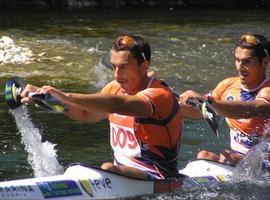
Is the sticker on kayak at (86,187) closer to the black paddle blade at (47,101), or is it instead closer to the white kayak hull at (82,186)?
the white kayak hull at (82,186)

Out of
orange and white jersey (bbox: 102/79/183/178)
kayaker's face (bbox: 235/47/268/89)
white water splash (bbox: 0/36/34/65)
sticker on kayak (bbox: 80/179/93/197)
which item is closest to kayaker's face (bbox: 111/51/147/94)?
orange and white jersey (bbox: 102/79/183/178)

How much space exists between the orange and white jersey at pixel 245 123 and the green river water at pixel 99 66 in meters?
0.37

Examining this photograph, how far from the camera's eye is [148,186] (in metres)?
5.71

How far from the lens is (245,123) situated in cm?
665

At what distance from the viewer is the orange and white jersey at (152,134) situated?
5.59m

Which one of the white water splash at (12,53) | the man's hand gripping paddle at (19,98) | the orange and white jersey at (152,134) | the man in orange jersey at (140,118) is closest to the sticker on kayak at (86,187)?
the man in orange jersey at (140,118)

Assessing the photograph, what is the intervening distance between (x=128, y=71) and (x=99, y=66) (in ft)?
22.7

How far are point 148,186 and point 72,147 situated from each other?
263 centimetres

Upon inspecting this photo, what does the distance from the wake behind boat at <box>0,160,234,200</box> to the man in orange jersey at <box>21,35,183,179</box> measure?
0.24 feet

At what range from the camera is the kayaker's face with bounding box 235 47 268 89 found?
645 centimetres

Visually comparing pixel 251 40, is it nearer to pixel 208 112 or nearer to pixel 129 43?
pixel 208 112

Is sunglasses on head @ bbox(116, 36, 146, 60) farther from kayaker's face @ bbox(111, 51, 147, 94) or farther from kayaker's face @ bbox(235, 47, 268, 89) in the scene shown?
kayaker's face @ bbox(235, 47, 268, 89)

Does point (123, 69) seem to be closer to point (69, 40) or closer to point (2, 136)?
point (2, 136)

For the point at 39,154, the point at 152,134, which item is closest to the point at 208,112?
the point at 152,134
